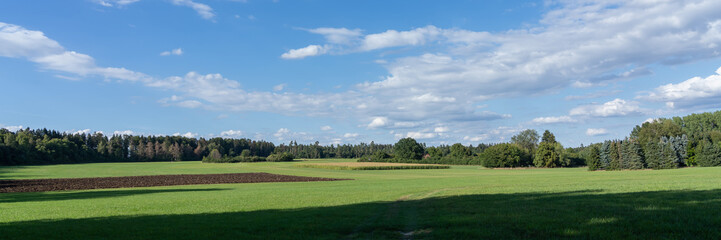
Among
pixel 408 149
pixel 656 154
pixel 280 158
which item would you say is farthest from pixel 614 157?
pixel 280 158

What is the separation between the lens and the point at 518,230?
14102 mm

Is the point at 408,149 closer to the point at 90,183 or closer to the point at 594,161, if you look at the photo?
the point at 594,161

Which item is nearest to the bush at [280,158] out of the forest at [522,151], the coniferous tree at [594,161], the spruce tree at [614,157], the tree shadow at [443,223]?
the forest at [522,151]

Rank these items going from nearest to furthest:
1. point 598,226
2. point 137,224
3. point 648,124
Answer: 1. point 598,226
2. point 137,224
3. point 648,124

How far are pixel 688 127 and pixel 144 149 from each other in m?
211

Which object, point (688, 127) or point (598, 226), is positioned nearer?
point (598, 226)

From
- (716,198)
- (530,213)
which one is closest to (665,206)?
(716,198)

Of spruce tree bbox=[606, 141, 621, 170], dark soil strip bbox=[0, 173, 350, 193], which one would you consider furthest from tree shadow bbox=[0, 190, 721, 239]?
spruce tree bbox=[606, 141, 621, 170]

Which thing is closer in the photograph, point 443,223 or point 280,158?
point 443,223

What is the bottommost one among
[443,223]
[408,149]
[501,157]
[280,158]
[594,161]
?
[443,223]

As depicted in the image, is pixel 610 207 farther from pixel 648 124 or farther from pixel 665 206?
pixel 648 124

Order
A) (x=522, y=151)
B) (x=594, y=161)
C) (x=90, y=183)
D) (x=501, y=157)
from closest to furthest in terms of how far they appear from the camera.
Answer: (x=90, y=183)
(x=594, y=161)
(x=501, y=157)
(x=522, y=151)

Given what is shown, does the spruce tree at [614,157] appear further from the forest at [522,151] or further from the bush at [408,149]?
the bush at [408,149]

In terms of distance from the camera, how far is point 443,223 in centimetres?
1611
